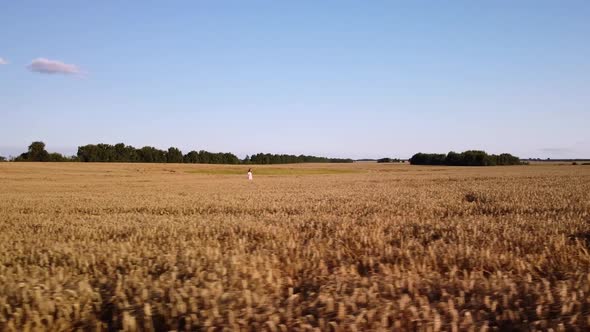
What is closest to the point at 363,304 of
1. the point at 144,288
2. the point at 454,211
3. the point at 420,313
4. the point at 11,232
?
the point at 420,313

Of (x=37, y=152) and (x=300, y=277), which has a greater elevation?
(x=37, y=152)

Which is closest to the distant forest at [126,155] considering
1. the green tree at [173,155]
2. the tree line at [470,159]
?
the green tree at [173,155]

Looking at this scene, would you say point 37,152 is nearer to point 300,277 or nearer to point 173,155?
point 173,155

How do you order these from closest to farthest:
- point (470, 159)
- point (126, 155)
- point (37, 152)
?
point (37, 152), point (126, 155), point (470, 159)

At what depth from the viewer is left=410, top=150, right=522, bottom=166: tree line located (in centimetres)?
12250

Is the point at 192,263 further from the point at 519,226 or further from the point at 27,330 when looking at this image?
the point at 519,226

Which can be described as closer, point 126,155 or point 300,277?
point 300,277

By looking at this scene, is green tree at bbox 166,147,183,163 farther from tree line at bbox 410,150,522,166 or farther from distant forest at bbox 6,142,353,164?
tree line at bbox 410,150,522,166

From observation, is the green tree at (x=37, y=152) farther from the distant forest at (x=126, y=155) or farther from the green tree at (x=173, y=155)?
the green tree at (x=173, y=155)

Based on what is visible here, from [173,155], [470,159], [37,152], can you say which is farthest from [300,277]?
[470,159]

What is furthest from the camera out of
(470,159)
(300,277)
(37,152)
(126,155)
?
(470,159)

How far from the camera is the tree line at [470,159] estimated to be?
122500 millimetres

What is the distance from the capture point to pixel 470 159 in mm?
124875

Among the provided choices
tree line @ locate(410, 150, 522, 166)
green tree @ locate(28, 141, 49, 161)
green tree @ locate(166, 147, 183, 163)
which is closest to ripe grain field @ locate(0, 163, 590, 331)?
green tree @ locate(28, 141, 49, 161)
